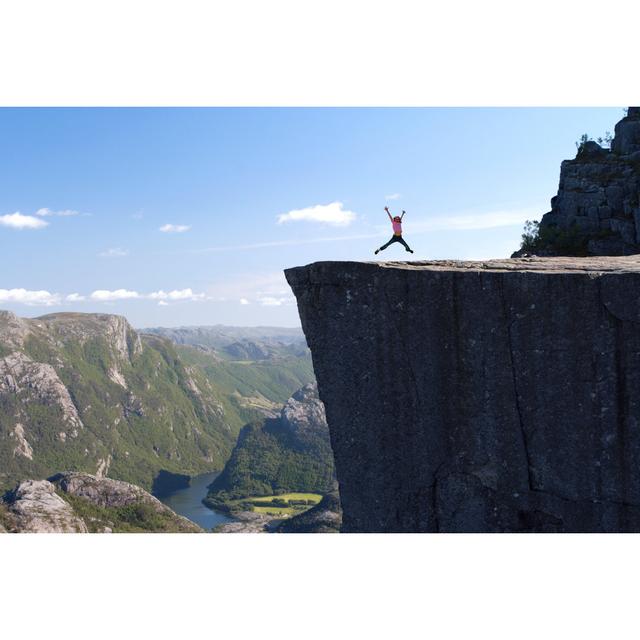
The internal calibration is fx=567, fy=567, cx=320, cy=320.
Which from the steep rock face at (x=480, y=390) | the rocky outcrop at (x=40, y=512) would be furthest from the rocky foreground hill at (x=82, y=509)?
the steep rock face at (x=480, y=390)

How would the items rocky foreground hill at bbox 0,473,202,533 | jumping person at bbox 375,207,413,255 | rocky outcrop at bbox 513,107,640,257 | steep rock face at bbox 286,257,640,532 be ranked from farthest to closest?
rocky foreground hill at bbox 0,473,202,533
rocky outcrop at bbox 513,107,640,257
jumping person at bbox 375,207,413,255
steep rock face at bbox 286,257,640,532

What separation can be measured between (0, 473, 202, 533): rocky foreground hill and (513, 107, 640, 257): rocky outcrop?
7257 centimetres

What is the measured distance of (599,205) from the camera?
113ft

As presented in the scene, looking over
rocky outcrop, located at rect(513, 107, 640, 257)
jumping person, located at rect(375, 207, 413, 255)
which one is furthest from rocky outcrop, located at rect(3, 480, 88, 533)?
jumping person, located at rect(375, 207, 413, 255)

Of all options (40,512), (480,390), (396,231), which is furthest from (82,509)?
(480,390)

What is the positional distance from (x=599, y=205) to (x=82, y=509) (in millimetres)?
96409

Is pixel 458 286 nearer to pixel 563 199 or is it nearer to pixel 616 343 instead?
pixel 616 343

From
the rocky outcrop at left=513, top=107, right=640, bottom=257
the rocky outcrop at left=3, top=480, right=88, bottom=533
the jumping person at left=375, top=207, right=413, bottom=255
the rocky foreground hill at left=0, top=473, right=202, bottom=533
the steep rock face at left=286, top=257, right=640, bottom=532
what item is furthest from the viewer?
the rocky foreground hill at left=0, top=473, right=202, bottom=533

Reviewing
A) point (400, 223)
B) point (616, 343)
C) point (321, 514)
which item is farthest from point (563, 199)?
point (321, 514)

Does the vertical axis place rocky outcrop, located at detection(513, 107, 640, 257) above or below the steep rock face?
above

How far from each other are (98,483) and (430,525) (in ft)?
413

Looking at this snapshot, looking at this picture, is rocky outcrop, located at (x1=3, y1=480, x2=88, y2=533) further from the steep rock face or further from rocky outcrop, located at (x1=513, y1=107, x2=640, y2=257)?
the steep rock face

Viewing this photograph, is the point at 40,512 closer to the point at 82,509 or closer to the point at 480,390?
the point at 82,509

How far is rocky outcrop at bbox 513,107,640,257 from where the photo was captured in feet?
106
